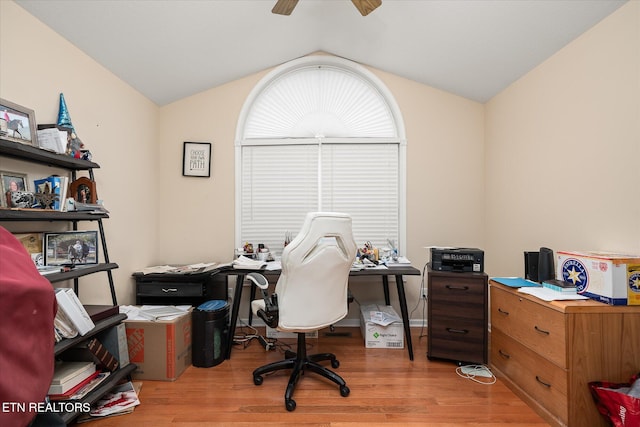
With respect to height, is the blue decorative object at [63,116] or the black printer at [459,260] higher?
the blue decorative object at [63,116]

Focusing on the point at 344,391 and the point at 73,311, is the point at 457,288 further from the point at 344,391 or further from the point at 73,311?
the point at 73,311

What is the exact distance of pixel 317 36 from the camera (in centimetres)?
283

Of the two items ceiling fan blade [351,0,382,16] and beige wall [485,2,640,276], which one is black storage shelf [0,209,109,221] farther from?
beige wall [485,2,640,276]

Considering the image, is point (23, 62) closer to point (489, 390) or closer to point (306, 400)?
point (306, 400)

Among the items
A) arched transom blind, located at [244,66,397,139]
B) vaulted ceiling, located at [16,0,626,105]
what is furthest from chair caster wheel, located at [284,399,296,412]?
vaulted ceiling, located at [16,0,626,105]

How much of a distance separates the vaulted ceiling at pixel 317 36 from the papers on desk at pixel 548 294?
1.78m

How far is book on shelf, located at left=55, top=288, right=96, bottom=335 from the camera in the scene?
148 cm

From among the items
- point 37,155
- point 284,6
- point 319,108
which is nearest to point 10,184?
point 37,155

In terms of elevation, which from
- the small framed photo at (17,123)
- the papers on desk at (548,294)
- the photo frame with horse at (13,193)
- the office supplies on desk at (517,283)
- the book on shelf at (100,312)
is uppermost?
the small framed photo at (17,123)

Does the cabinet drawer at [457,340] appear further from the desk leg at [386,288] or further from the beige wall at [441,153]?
→ the beige wall at [441,153]

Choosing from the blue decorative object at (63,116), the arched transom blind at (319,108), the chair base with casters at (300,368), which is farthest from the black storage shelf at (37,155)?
the chair base with casters at (300,368)

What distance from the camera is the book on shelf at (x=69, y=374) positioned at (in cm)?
149

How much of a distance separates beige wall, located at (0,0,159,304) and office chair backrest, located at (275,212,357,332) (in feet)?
5.30

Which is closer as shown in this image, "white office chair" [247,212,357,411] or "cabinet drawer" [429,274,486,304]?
"white office chair" [247,212,357,411]
